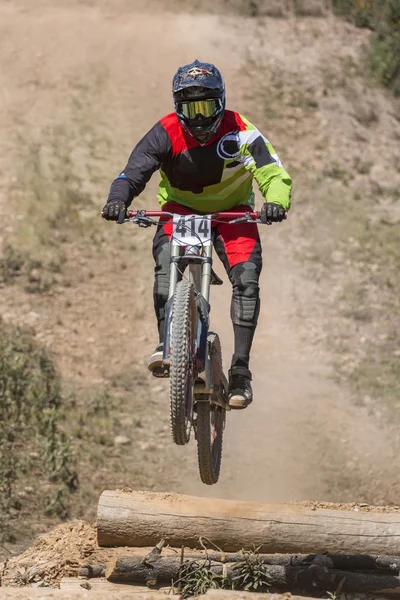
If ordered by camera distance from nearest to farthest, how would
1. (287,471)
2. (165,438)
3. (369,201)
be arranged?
(287,471) < (165,438) < (369,201)

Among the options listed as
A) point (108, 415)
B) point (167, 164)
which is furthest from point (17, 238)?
point (167, 164)

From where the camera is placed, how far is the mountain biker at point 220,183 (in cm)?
790

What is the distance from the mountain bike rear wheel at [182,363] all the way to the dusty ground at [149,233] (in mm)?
5071

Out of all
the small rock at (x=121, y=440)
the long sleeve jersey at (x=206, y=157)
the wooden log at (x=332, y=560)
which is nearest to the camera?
the wooden log at (x=332, y=560)

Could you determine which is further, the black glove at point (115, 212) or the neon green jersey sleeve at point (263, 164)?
the neon green jersey sleeve at point (263, 164)

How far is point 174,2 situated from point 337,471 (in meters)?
16.0

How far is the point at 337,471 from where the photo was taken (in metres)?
13.1

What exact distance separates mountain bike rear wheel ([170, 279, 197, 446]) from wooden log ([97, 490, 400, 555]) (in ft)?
3.13

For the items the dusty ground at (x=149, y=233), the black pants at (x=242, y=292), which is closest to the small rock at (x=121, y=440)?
the dusty ground at (x=149, y=233)

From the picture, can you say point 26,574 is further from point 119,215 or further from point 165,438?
point 165,438

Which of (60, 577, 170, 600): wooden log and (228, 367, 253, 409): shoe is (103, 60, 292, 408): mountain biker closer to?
(228, 367, 253, 409): shoe

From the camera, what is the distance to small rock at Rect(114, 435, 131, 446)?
13.4 m

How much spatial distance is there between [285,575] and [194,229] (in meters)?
2.82

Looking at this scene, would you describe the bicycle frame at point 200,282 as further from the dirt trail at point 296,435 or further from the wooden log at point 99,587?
the dirt trail at point 296,435
